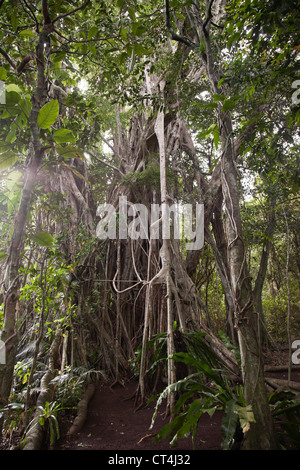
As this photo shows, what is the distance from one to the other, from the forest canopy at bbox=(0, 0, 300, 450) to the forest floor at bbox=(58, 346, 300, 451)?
19 centimetres

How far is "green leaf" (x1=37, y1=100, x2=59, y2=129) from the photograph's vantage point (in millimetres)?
1305

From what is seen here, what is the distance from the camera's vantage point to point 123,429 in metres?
2.08

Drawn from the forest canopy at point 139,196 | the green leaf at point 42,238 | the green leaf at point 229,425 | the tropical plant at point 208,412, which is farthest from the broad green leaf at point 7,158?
the green leaf at point 229,425

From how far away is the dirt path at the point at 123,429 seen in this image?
1675 mm

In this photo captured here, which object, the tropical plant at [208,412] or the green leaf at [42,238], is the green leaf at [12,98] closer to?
the green leaf at [42,238]

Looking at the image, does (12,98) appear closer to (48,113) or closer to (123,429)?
(48,113)

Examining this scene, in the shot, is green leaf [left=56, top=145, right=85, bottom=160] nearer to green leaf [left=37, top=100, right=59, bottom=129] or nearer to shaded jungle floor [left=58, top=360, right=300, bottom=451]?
green leaf [left=37, top=100, right=59, bottom=129]

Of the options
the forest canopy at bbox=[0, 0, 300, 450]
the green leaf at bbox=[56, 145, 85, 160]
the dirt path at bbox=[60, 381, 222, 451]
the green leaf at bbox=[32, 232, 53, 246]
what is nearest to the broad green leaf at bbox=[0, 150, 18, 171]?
the forest canopy at bbox=[0, 0, 300, 450]

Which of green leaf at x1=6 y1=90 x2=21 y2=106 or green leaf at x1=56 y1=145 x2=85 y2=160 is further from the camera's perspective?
green leaf at x1=56 y1=145 x2=85 y2=160

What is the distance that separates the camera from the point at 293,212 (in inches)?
171

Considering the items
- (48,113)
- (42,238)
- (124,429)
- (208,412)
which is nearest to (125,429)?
(124,429)

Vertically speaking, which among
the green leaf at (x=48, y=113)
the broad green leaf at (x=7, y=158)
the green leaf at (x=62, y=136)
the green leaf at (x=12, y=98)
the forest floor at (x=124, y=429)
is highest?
the green leaf at (x=12, y=98)
